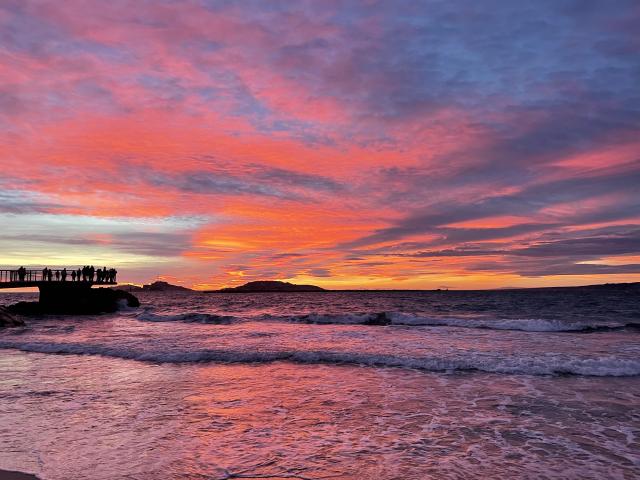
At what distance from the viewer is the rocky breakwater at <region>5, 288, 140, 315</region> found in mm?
51934

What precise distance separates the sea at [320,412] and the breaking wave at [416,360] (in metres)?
0.08

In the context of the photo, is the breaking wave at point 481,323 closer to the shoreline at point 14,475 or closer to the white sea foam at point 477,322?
the white sea foam at point 477,322

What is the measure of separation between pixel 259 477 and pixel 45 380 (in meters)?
11.0

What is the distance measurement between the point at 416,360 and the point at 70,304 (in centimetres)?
4839

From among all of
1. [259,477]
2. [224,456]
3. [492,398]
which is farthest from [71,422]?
[492,398]

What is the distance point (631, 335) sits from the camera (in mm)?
Result: 29719

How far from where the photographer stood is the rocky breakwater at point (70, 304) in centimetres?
5193

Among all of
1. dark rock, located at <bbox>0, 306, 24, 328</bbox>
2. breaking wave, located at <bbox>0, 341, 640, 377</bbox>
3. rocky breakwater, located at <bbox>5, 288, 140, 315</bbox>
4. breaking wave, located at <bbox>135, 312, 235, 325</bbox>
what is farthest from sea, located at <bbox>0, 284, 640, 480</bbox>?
rocky breakwater, located at <bbox>5, 288, 140, 315</bbox>

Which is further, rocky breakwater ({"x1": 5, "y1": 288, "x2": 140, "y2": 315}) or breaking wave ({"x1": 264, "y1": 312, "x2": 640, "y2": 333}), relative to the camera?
rocky breakwater ({"x1": 5, "y1": 288, "x2": 140, "y2": 315})

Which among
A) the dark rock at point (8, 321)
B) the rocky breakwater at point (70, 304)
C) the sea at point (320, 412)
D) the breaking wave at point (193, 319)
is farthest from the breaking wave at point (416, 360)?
the rocky breakwater at point (70, 304)

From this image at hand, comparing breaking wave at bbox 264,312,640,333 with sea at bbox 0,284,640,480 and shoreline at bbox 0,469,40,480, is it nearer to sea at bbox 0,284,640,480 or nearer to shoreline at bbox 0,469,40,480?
sea at bbox 0,284,640,480

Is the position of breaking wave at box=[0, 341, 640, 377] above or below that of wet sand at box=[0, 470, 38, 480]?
below

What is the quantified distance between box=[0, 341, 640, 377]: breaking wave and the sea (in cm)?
8

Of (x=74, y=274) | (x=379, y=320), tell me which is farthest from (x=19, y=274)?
(x=379, y=320)
